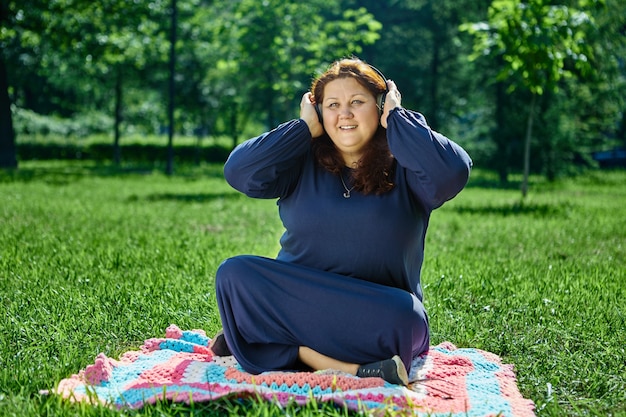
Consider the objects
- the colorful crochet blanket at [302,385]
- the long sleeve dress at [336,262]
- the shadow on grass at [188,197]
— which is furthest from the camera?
the shadow on grass at [188,197]

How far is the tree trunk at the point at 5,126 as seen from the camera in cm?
2058

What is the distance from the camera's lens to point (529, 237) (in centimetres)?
847

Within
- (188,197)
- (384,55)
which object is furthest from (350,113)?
(384,55)

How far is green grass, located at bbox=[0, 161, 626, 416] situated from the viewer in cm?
345

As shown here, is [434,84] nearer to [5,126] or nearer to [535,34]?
[5,126]

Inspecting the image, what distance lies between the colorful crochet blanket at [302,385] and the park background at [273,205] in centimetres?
19

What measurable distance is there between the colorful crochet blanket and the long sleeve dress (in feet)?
0.58

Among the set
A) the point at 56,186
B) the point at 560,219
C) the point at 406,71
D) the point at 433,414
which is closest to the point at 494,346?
the point at 433,414

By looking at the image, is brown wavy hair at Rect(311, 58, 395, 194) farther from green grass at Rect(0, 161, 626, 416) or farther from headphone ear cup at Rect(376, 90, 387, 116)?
green grass at Rect(0, 161, 626, 416)

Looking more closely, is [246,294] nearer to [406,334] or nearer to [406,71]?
[406,334]

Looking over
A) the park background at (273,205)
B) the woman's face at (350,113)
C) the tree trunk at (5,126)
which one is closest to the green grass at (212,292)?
the park background at (273,205)

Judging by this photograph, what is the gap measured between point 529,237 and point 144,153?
87.7 feet

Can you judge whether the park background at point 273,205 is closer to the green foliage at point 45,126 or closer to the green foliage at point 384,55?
the green foliage at point 384,55

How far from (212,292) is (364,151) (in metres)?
2.09
